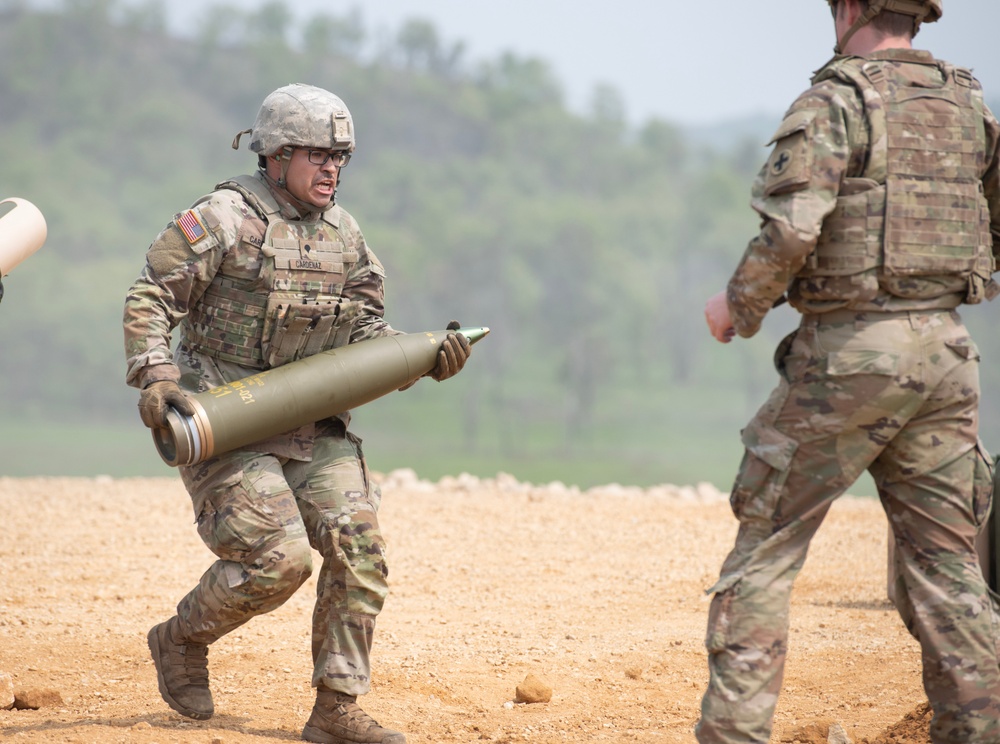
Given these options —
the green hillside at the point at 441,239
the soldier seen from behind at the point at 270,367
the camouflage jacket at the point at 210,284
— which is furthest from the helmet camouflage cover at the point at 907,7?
the green hillside at the point at 441,239

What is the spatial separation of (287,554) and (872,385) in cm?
208

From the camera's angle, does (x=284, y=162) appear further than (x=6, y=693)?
No

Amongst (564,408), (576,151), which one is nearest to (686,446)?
(564,408)

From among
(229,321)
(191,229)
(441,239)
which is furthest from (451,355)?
(441,239)

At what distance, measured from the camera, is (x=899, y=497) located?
382cm

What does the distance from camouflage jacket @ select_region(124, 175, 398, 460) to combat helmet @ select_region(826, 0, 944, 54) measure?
199 cm

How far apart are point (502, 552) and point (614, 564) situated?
82 cm

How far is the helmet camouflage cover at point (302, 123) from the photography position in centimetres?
464

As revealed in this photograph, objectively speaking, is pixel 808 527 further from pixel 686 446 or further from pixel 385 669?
pixel 686 446

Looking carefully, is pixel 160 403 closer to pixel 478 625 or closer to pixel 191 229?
pixel 191 229

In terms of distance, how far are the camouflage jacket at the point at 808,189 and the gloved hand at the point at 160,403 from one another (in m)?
1.88

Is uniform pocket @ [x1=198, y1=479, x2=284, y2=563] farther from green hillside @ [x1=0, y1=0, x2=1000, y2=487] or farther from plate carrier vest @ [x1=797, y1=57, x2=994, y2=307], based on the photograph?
green hillside @ [x1=0, y1=0, x2=1000, y2=487]

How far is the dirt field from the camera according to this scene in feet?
16.2

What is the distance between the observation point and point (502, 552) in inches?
356
